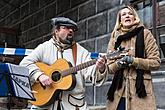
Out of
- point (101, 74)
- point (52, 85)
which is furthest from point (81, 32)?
point (101, 74)

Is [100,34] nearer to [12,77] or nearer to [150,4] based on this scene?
[150,4]

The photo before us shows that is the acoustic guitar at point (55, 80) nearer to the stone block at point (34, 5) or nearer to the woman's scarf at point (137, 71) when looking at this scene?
the woman's scarf at point (137, 71)

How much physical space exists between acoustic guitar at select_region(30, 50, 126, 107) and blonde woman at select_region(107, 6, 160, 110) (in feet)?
1.08

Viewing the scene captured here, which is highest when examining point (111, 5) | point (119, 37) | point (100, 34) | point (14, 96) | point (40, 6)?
point (40, 6)

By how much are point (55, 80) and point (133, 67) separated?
845mm

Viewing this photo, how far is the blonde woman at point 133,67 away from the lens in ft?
12.4

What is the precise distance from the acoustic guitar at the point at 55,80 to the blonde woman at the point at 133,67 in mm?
328

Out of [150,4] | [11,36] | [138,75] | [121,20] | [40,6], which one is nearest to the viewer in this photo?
[138,75]

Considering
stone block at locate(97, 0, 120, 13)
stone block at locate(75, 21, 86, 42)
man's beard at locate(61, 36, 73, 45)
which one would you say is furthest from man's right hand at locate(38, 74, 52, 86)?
stone block at locate(75, 21, 86, 42)

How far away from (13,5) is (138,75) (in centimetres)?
829

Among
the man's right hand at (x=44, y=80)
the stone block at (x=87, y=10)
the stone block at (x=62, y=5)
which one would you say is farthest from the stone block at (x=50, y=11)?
the man's right hand at (x=44, y=80)

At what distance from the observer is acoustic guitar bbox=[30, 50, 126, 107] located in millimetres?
4051

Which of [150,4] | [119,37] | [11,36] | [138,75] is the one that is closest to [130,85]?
[138,75]

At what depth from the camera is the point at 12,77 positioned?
386 centimetres
